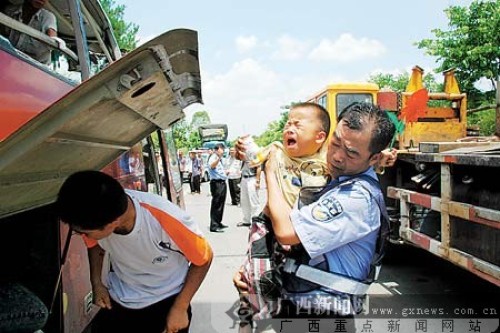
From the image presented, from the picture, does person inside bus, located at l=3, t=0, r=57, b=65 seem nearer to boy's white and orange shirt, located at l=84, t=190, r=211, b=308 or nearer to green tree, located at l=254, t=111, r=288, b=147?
boy's white and orange shirt, located at l=84, t=190, r=211, b=308

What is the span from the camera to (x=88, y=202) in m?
1.61

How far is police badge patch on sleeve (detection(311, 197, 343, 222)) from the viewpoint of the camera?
1.69 metres

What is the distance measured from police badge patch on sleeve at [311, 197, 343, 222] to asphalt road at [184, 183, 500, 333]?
1.71 m

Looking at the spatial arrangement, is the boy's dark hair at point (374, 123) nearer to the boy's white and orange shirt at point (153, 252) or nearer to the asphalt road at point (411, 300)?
the boy's white and orange shirt at point (153, 252)

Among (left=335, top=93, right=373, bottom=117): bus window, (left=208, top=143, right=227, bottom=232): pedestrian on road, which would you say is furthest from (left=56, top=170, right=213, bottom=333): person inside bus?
(left=208, top=143, right=227, bottom=232): pedestrian on road

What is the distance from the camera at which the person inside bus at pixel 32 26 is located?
2.65 meters

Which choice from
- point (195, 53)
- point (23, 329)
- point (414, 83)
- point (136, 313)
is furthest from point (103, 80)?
point (414, 83)

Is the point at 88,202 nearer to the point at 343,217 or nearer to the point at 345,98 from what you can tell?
the point at 343,217

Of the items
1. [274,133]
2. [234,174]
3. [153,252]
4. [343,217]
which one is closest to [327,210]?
[343,217]

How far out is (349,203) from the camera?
1692 mm

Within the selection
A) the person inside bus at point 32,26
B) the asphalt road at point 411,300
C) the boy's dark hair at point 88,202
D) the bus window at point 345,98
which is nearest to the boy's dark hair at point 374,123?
the boy's dark hair at point 88,202

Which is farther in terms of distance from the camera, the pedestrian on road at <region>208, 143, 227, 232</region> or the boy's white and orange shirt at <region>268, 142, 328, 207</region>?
the pedestrian on road at <region>208, 143, 227, 232</region>

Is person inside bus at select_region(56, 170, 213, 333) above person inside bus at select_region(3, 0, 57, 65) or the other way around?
the other way around

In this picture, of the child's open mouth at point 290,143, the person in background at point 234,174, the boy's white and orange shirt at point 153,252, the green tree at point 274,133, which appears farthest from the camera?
the green tree at point 274,133
